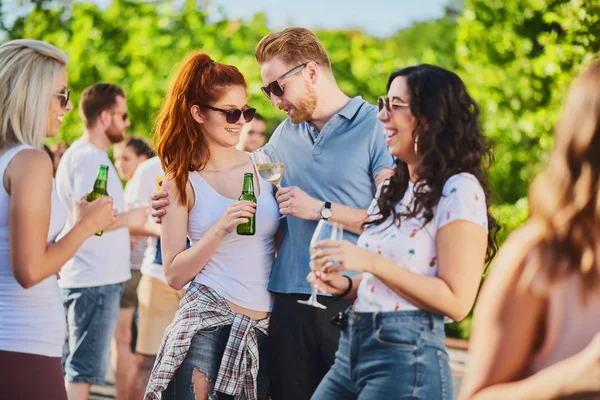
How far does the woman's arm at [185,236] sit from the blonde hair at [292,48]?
2.70 feet

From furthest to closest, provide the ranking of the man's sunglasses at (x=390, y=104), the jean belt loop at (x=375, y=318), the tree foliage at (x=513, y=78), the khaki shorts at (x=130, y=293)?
the tree foliage at (x=513, y=78) → the khaki shorts at (x=130, y=293) → the man's sunglasses at (x=390, y=104) → the jean belt loop at (x=375, y=318)

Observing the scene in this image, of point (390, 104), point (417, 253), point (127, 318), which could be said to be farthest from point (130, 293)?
point (417, 253)

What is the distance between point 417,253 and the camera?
3.25 m

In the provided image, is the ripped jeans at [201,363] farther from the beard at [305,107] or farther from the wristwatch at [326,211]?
the beard at [305,107]

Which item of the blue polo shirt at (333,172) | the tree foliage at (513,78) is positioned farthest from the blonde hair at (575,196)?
the tree foliage at (513,78)

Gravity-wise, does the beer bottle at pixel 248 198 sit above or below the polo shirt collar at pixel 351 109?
below

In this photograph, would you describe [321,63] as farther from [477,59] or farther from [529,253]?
[477,59]

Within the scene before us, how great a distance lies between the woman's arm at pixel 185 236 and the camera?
4.09 metres

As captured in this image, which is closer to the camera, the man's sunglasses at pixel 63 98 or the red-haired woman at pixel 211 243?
the man's sunglasses at pixel 63 98

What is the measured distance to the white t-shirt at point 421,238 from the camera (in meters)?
3.19

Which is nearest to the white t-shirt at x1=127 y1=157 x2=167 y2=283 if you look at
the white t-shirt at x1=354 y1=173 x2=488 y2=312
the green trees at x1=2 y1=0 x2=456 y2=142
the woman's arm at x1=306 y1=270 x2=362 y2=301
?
the woman's arm at x1=306 y1=270 x2=362 y2=301

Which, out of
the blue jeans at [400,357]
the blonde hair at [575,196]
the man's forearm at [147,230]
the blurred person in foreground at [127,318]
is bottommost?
the blurred person in foreground at [127,318]

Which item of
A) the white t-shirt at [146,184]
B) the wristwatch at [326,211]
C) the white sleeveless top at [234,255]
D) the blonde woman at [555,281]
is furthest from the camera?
the white t-shirt at [146,184]

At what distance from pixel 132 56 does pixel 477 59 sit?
8.77 m
